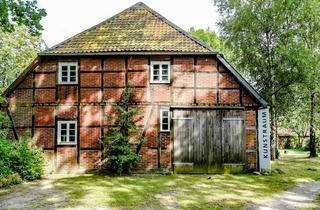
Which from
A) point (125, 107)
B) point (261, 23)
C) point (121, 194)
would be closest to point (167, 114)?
point (125, 107)

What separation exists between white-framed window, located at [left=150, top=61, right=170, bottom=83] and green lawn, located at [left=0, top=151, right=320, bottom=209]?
449 centimetres

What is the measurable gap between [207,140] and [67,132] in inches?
258

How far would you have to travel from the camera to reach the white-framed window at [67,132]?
15.8 m

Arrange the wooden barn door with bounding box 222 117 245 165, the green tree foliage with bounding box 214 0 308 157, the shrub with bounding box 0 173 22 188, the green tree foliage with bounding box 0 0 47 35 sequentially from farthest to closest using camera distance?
1. the green tree foliage with bounding box 214 0 308 157
2. the wooden barn door with bounding box 222 117 245 165
3. the shrub with bounding box 0 173 22 188
4. the green tree foliage with bounding box 0 0 47 35

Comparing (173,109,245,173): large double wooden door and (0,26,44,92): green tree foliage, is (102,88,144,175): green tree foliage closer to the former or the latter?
(173,109,245,173): large double wooden door

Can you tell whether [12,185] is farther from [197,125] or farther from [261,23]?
[261,23]

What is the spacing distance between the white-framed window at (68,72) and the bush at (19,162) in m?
3.37

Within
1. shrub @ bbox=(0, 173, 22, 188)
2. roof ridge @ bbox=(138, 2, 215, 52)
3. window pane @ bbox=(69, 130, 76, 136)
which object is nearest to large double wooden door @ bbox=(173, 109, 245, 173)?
roof ridge @ bbox=(138, 2, 215, 52)

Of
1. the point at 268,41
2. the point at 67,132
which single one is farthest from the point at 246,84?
the point at 67,132

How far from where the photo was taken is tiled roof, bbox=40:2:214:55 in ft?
51.7

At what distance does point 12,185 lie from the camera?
12930 millimetres

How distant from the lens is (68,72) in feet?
52.7

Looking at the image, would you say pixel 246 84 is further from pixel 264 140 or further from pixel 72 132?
pixel 72 132

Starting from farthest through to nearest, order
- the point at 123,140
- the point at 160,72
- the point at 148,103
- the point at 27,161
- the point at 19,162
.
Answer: the point at 160,72 < the point at 148,103 < the point at 123,140 < the point at 27,161 < the point at 19,162
